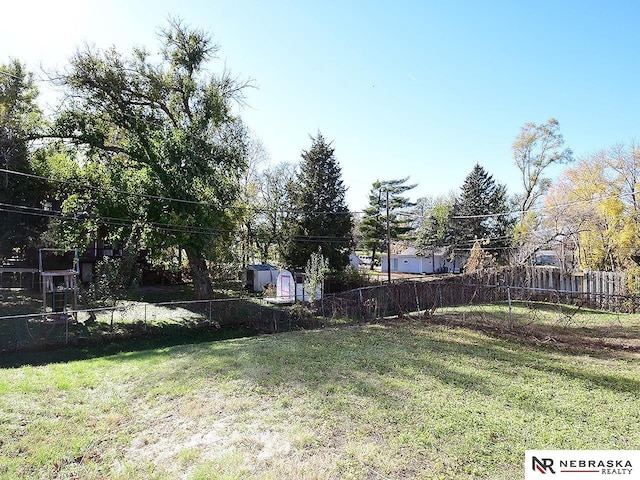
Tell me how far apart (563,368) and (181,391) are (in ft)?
21.7

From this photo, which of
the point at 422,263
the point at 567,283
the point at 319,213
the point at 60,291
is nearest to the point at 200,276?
the point at 60,291

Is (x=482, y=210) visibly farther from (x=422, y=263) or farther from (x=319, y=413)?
(x=319, y=413)

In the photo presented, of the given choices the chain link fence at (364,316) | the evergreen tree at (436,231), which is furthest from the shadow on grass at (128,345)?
the evergreen tree at (436,231)

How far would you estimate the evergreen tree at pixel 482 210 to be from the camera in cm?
3294

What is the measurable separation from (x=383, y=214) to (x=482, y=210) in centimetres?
970

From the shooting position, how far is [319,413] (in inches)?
180

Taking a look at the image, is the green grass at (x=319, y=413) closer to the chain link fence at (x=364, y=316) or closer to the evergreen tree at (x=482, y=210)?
the chain link fence at (x=364, y=316)

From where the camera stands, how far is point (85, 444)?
413cm

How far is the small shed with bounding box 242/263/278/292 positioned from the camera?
81.5 feet

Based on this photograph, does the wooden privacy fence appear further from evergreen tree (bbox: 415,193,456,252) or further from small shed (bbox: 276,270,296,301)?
evergreen tree (bbox: 415,193,456,252)

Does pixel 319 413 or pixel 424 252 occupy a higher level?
pixel 424 252

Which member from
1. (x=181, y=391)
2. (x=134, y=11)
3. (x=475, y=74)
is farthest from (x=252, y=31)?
(x=181, y=391)

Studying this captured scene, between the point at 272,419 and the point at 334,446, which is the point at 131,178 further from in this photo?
the point at 334,446

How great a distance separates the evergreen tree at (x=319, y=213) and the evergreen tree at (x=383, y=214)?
1082cm
